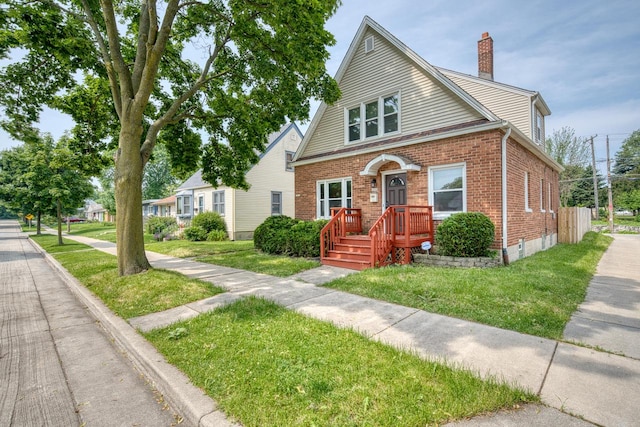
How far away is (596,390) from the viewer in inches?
103

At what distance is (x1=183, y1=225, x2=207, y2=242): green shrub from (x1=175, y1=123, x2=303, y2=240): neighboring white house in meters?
1.52

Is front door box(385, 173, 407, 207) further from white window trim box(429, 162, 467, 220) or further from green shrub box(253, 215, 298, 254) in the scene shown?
green shrub box(253, 215, 298, 254)

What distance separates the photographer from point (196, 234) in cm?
1803

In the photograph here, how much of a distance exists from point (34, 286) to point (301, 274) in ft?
A: 23.3

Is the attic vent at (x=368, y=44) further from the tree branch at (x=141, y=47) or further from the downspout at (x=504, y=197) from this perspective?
the tree branch at (x=141, y=47)

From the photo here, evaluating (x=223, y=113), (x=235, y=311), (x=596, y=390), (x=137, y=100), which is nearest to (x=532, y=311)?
(x=596, y=390)

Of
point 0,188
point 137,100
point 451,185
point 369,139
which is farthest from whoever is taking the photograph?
point 0,188

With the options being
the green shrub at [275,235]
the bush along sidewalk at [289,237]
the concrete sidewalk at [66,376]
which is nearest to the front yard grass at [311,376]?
the concrete sidewalk at [66,376]

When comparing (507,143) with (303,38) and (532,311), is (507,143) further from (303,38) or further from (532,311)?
(303,38)

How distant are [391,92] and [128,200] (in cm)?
896

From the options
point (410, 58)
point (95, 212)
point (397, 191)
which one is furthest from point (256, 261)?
point (95, 212)

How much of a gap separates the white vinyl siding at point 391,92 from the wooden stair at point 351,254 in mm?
4205

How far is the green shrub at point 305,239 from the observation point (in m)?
10.1

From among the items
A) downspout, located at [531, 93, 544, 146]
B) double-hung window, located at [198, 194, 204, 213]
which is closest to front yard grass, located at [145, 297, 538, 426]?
downspout, located at [531, 93, 544, 146]
